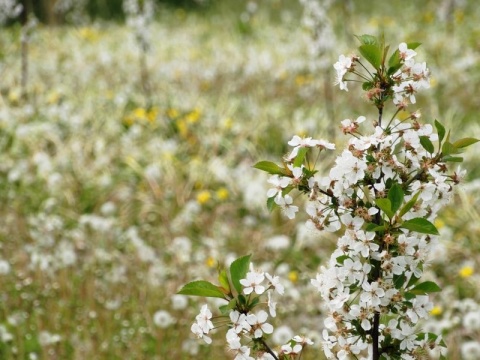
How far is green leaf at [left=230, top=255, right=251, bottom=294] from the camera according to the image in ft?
4.99

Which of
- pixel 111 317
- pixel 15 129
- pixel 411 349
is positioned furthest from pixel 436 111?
pixel 411 349

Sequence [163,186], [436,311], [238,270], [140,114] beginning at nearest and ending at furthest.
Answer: [238,270]
[436,311]
[163,186]
[140,114]

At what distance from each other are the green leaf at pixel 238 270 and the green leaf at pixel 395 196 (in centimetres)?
31

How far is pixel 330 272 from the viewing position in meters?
1.55

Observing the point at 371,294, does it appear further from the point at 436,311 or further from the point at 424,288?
the point at 436,311

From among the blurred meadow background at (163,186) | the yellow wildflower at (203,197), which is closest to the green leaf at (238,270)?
the blurred meadow background at (163,186)

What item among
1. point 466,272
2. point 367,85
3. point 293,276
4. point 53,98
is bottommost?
point 53,98

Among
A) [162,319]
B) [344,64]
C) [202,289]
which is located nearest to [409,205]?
[344,64]

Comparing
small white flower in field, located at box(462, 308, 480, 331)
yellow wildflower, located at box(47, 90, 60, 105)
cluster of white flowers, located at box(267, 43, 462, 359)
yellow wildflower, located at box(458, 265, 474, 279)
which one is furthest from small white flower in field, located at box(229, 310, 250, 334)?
yellow wildflower, located at box(47, 90, 60, 105)

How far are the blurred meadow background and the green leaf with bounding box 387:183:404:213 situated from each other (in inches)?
77.2

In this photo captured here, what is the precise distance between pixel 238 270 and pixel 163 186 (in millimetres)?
4126

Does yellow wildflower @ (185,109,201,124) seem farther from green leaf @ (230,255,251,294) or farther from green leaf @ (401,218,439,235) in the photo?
green leaf @ (401,218,439,235)

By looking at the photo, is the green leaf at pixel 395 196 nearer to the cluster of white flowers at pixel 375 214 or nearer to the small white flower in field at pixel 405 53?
the cluster of white flowers at pixel 375 214

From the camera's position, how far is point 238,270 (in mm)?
1527
